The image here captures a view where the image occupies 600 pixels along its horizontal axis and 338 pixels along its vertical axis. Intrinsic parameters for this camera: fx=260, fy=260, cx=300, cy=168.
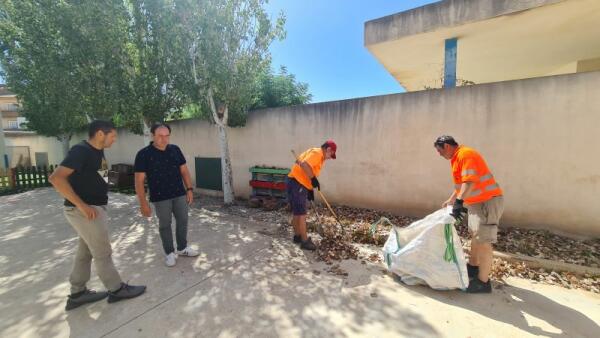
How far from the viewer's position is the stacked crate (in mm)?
6336

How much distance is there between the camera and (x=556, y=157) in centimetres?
399

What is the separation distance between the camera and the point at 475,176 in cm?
255

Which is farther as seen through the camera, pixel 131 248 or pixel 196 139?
pixel 196 139

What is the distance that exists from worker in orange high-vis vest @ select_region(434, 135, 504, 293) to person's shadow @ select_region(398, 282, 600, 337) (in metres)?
0.15

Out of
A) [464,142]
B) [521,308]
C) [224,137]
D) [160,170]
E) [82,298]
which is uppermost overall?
[224,137]

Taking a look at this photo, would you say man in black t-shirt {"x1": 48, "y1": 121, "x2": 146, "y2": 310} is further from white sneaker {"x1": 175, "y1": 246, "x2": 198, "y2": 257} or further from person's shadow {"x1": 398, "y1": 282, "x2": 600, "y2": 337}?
person's shadow {"x1": 398, "y1": 282, "x2": 600, "y2": 337}

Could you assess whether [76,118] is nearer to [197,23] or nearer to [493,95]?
[197,23]

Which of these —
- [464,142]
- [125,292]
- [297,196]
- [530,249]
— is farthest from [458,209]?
[125,292]

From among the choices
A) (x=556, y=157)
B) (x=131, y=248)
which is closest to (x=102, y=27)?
(x=131, y=248)

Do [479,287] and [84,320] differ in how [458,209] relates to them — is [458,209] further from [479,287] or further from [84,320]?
[84,320]

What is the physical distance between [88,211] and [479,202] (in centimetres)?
370

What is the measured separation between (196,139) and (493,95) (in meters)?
7.51

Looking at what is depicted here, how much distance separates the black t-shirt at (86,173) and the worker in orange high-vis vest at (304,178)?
2163mm

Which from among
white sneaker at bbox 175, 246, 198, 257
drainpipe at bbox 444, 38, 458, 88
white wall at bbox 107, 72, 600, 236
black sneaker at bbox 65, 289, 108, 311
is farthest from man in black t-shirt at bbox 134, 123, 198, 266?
drainpipe at bbox 444, 38, 458, 88
